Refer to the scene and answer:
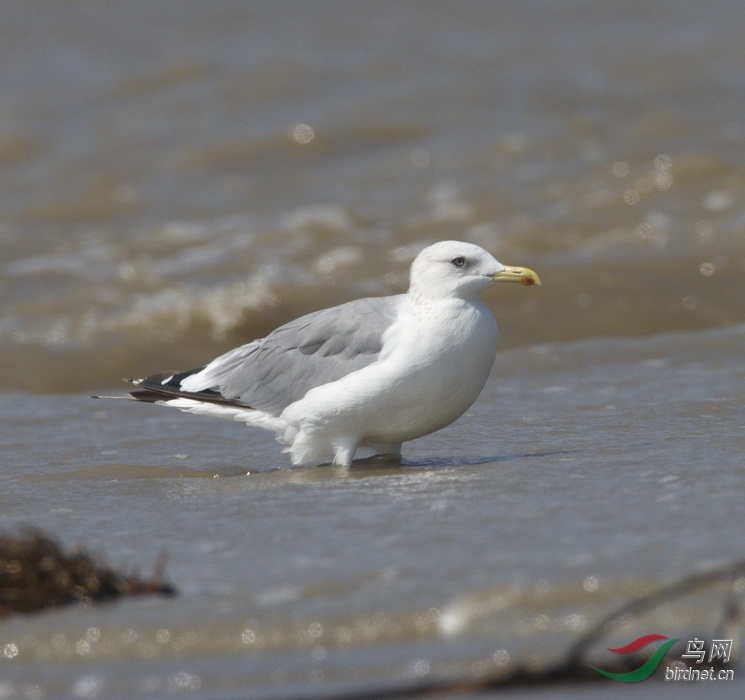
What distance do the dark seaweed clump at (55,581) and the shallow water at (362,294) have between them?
0.20 ft

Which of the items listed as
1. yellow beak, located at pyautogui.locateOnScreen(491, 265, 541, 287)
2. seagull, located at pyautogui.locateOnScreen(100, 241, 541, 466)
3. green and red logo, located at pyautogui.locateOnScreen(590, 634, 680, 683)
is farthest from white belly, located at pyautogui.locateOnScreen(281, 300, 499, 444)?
green and red logo, located at pyautogui.locateOnScreen(590, 634, 680, 683)

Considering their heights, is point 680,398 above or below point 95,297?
below

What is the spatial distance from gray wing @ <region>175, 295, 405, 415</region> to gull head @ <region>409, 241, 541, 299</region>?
0.19 metres

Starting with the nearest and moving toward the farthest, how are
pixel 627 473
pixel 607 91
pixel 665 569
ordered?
pixel 665 569 < pixel 627 473 < pixel 607 91

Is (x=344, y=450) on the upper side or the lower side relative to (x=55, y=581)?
upper

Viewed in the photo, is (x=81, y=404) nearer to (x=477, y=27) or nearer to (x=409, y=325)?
(x=409, y=325)

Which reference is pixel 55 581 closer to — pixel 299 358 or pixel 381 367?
pixel 381 367

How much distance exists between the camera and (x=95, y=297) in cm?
→ 961

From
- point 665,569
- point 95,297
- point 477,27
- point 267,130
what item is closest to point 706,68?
point 477,27

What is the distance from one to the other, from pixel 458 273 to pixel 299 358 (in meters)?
0.83

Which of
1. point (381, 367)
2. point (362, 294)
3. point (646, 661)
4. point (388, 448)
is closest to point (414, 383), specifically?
point (381, 367)

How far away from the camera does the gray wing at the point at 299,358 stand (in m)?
5.25

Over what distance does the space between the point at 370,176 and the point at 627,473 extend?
24.2 ft

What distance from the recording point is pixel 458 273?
5.29m
